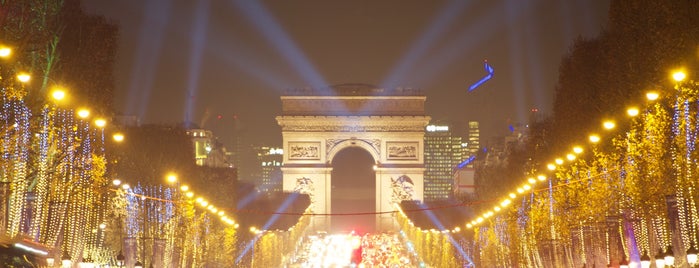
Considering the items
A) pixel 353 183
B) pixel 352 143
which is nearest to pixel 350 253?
pixel 352 143

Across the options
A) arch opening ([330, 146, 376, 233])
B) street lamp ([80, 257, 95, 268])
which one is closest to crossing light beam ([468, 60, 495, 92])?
arch opening ([330, 146, 376, 233])

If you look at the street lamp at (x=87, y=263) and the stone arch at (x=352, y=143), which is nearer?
the street lamp at (x=87, y=263)

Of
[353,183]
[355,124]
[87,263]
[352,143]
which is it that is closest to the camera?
[87,263]

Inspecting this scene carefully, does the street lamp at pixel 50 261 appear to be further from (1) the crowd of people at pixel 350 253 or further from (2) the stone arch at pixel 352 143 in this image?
(2) the stone arch at pixel 352 143

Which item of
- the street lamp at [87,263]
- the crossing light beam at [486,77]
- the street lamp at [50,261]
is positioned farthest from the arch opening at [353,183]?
the street lamp at [50,261]

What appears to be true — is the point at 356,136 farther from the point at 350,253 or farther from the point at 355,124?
the point at 350,253

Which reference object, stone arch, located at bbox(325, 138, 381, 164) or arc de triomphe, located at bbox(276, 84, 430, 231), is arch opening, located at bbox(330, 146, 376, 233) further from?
arc de triomphe, located at bbox(276, 84, 430, 231)

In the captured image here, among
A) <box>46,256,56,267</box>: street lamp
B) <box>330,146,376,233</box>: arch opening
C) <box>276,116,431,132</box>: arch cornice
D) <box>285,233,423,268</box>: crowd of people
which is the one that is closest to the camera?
<box>46,256,56,267</box>: street lamp

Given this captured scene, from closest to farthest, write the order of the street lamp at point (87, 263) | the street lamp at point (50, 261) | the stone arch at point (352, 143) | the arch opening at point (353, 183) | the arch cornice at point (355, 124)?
1. the street lamp at point (50, 261)
2. the street lamp at point (87, 263)
3. the arch cornice at point (355, 124)
4. the stone arch at point (352, 143)
5. the arch opening at point (353, 183)

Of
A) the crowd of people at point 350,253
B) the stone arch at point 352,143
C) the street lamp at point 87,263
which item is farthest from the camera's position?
the stone arch at point 352,143
